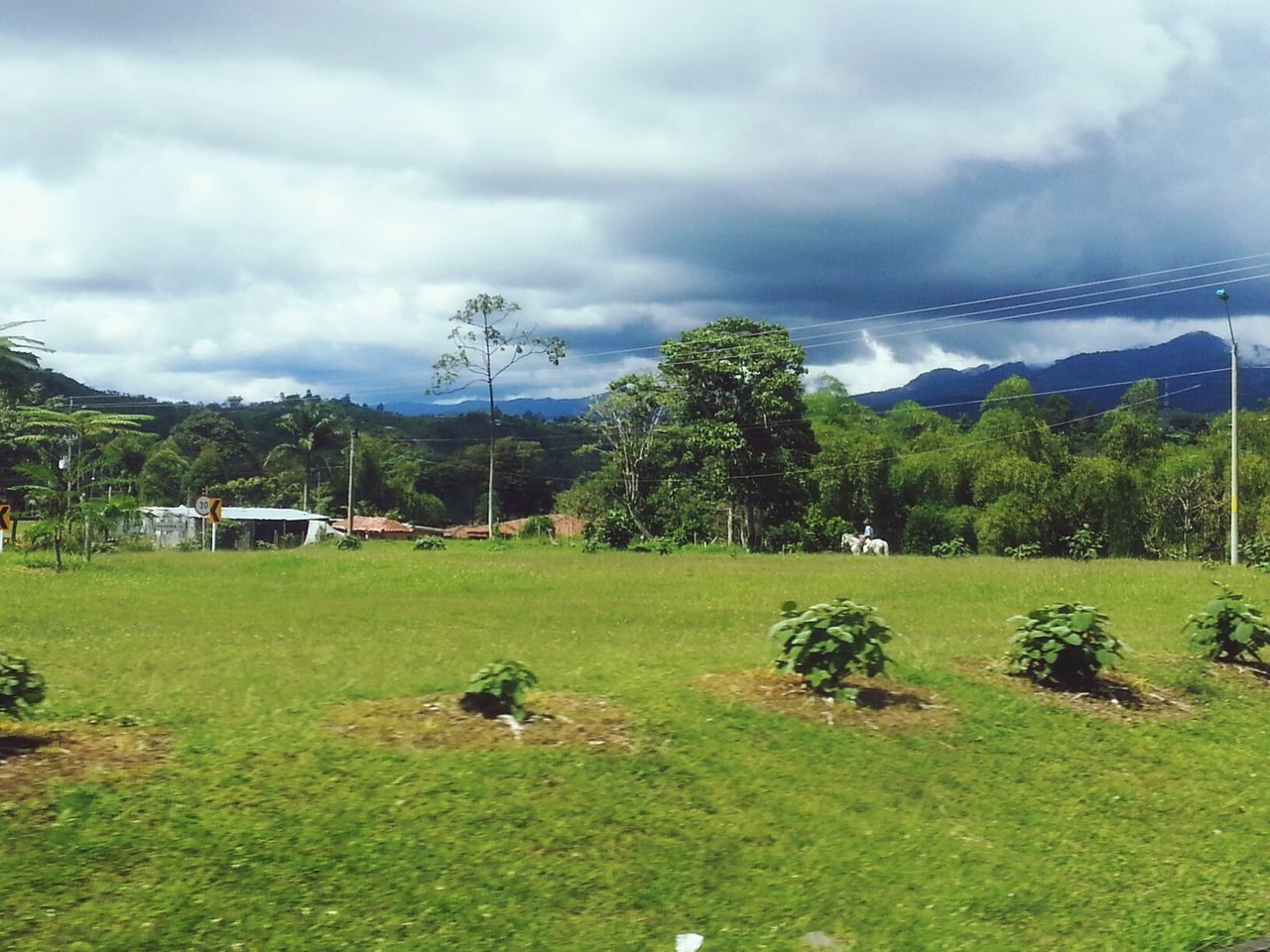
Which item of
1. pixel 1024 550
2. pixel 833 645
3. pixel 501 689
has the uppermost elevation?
pixel 833 645

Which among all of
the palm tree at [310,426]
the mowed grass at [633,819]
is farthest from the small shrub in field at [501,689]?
the palm tree at [310,426]

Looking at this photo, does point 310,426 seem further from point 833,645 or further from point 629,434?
point 833,645

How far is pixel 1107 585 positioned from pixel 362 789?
Result: 1893cm

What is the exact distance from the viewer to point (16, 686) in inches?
269

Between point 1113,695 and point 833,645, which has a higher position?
point 833,645

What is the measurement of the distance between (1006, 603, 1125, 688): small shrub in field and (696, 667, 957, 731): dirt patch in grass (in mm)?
1371

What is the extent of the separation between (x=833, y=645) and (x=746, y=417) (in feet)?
142

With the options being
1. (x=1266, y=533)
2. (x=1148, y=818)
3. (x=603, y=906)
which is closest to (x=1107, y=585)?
(x=1148, y=818)

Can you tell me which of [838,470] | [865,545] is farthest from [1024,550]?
[838,470]

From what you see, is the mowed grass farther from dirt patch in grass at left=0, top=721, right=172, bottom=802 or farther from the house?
the house

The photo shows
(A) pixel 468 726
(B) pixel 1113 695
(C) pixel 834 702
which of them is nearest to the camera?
(A) pixel 468 726

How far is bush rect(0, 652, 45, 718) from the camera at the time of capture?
267 inches

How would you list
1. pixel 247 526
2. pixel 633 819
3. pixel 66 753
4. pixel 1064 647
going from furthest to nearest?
pixel 247 526 → pixel 1064 647 → pixel 633 819 → pixel 66 753

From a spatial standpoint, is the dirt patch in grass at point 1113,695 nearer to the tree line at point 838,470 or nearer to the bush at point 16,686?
the bush at point 16,686
